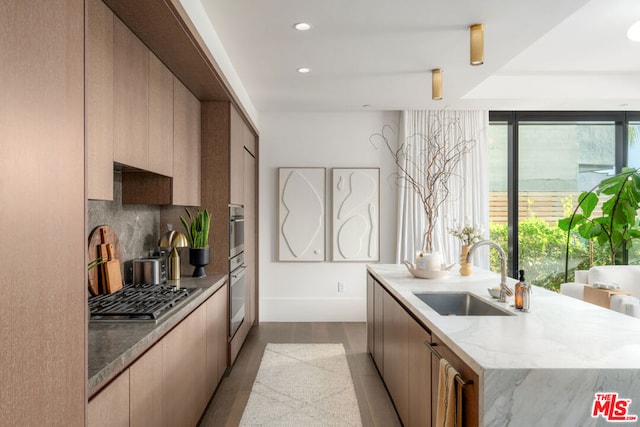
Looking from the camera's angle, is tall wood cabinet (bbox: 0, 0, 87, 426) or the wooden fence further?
the wooden fence

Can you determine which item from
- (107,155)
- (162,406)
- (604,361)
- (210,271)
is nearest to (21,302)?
(107,155)

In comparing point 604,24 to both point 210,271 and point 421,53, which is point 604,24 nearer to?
point 421,53

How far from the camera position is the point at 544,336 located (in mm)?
1574

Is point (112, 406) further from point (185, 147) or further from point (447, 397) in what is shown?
point (185, 147)

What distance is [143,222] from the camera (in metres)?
3.03

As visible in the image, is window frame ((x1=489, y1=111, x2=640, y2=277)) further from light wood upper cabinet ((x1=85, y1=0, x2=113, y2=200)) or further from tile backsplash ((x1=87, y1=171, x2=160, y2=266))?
light wood upper cabinet ((x1=85, y1=0, x2=113, y2=200))

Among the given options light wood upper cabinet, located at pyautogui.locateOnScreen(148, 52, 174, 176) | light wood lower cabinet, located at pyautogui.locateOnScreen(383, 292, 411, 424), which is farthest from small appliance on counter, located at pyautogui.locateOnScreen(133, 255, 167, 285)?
light wood lower cabinet, located at pyautogui.locateOnScreen(383, 292, 411, 424)

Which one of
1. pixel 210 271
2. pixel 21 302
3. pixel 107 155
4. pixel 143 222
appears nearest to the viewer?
pixel 21 302

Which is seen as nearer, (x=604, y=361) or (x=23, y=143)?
(x=23, y=143)

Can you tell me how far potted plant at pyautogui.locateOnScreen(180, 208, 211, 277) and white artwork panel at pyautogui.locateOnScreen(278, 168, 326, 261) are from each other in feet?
6.16

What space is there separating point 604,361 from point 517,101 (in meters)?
3.82

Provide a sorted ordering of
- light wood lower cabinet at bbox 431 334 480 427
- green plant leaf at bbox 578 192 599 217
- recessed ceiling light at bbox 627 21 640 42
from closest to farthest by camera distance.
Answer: light wood lower cabinet at bbox 431 334 480 427
recessed ceiling light at bbox 627 21 640 42
green plant leaf at bbox 578 192 599 217

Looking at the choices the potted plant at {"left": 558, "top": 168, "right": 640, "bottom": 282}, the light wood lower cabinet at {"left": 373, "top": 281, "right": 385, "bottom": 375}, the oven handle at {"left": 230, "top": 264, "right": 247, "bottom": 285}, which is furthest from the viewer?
the potted plant at {"left": 558, "top": 168, "right": 640, "bottom": 282}

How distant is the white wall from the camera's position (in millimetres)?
5082
